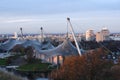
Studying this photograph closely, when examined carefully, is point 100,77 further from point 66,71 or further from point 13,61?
point 13,61

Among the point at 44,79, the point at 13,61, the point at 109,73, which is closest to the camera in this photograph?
the point at 109,73

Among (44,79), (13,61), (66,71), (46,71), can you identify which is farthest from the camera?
(13,61)

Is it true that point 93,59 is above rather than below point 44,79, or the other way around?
above

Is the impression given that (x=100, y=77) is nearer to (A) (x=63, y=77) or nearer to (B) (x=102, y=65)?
(B) (x=102, y=65)

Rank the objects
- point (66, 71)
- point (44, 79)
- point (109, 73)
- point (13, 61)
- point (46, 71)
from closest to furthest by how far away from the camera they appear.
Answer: point (109, 73), point (66, 71), point (44, 79), point (46, 71), point (13, 61)

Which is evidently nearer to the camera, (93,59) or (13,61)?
(93,59)

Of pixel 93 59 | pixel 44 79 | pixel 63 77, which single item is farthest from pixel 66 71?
pixel 44 79

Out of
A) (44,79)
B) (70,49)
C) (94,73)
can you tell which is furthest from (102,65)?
(70,49)

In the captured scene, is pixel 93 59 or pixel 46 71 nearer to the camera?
pixel 93 59

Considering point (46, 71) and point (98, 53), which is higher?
point (98, 53)
